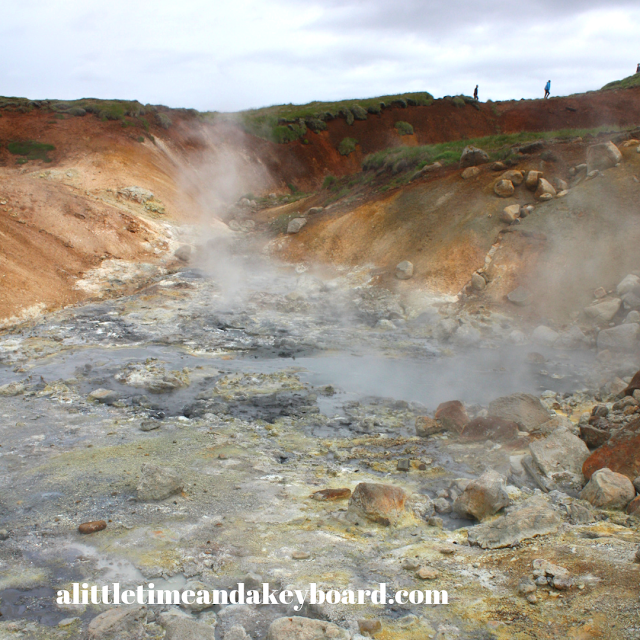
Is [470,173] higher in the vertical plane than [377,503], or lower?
higher

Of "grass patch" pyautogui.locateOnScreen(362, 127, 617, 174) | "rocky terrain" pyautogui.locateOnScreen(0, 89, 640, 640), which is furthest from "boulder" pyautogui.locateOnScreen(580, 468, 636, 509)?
"grass patch" pyautogui.locateOnScreen(362, 127, 617, 174)

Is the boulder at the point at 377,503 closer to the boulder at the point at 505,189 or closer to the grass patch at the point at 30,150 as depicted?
the boulder at the point at 505,189

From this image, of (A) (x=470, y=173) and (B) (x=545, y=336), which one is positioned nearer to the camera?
(B) (x=545, y=336)

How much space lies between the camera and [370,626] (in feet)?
Answer: 11.1

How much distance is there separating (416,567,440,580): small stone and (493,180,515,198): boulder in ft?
42.8

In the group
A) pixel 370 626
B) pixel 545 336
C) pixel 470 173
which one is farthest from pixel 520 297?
pixel 370 626

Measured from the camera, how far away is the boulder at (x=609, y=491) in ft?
15.4

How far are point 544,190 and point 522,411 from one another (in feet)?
31.7

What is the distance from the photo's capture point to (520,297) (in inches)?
496

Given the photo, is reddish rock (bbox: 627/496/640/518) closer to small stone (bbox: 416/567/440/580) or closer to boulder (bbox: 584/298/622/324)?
small stone (bbox: 416/567/440/580)

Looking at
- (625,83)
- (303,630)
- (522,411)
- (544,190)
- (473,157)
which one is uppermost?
(625,83)

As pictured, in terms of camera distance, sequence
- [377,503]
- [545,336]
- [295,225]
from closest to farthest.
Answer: [377,503] → [545,336] → [295,225]

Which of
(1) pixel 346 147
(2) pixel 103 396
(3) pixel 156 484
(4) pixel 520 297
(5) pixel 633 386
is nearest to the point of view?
(3) pixel 156 484

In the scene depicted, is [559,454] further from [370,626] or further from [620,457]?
[370,626]
